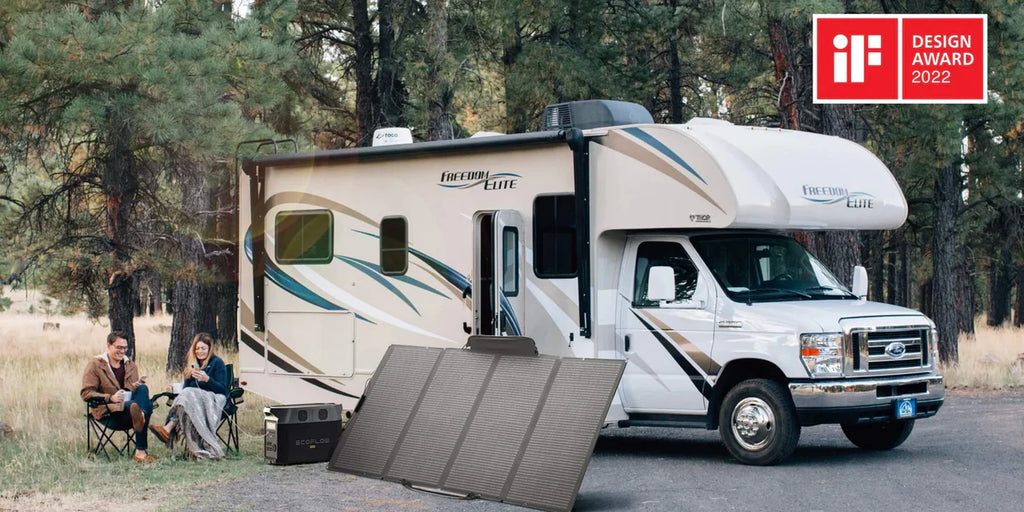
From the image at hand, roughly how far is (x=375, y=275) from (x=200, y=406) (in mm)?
2241

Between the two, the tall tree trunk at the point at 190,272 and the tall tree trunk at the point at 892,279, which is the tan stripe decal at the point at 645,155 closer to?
the tall tree trunk at the point at 190,272

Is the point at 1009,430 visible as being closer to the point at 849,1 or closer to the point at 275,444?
the point at 275,444

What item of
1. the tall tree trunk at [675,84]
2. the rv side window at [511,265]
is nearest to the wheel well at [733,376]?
the rv side window at [511,265]

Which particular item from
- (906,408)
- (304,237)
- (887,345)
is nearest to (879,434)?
(906,408)

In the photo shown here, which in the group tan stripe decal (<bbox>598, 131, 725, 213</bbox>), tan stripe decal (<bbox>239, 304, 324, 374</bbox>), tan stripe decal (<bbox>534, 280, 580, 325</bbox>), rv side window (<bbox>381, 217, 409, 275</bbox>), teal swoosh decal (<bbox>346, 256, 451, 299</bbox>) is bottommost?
tan stripe decal (<bbox>239, 304, 324, 374</bbox>)

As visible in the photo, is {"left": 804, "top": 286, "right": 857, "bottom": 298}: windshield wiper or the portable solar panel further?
{"left": 804, "top": 286, "right": 857, "bottom": 298}: windshield wiper

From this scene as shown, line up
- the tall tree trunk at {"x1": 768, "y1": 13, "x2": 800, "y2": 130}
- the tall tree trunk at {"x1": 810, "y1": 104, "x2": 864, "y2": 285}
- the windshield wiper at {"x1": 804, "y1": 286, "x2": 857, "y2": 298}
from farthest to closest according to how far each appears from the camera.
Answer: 1. the tall tree trunk at {"x1": 768, "y1": 13, "x2": 800, "y2": 130}
2. the tall tree trunk at {"x1": 810, "y1": 104, "x2": 864, "y2": 285}
3. the windshield wiper at {"x1": 804, "y1": 286, "x2": 857, "y2": 298}

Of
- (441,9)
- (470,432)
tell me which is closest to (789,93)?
(441,9)

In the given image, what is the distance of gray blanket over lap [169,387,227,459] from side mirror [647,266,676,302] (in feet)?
12.9

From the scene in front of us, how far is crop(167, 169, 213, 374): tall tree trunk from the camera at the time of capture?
15958 mm

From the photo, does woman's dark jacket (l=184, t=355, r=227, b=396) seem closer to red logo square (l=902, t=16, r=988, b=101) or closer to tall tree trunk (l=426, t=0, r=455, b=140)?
tall tree trunk (l=426, t=0, r=455, b=140)

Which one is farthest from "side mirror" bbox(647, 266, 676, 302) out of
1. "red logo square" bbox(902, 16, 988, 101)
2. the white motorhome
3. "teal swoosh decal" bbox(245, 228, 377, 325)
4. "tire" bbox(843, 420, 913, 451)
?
"red logo square" bbox(902, 16, 988, 101)

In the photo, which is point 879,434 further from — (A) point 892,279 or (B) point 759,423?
(A) point 892,279

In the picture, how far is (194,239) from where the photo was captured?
1708 cm
